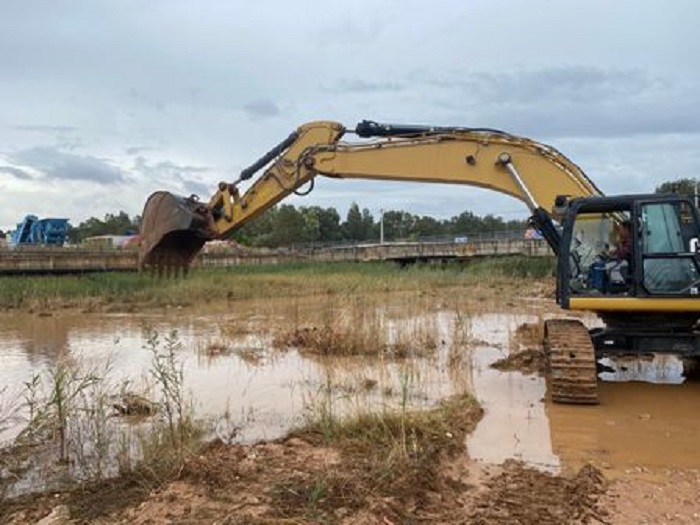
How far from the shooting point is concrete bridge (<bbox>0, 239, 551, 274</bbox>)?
30625 mm

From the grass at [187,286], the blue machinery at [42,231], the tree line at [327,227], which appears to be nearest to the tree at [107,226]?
the tree line at [327,227]

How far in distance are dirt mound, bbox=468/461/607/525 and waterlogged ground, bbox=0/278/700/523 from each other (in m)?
0.04

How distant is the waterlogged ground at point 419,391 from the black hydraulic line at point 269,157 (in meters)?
3.19

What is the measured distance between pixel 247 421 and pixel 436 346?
565 cm

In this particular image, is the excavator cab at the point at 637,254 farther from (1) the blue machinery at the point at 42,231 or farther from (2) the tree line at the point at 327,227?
(2) the tree line at the point at 327,227

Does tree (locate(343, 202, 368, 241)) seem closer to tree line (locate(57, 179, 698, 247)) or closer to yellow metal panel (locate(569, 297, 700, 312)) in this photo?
tree line (locate(57, 179, 698, 247))

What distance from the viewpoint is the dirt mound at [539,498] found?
15.1ft

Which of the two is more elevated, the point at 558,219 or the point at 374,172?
the point at 374,172

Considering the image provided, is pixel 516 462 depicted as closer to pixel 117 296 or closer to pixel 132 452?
pixel 132 452

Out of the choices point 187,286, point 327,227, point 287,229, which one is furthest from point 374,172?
point 327,227

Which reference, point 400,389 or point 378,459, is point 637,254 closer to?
point 400,389

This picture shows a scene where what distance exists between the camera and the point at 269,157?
44.2ft

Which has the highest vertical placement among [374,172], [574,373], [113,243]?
[374,172]

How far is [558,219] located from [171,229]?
772cm
